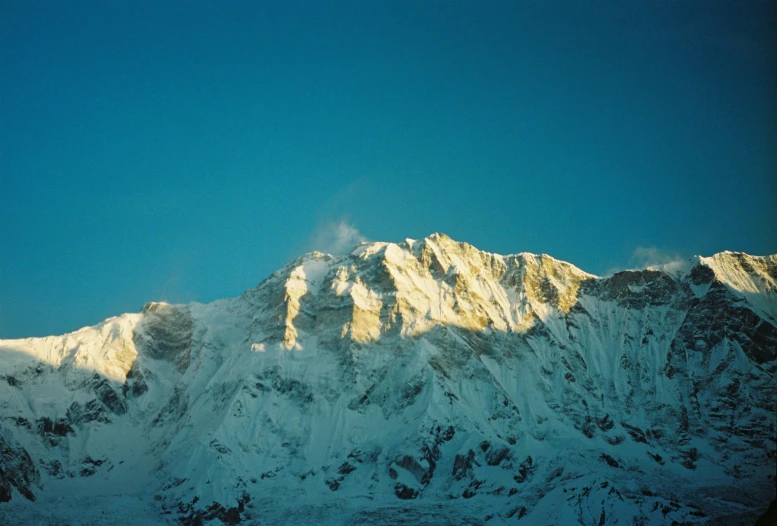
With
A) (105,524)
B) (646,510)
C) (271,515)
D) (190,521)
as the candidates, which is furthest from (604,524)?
(105,524)

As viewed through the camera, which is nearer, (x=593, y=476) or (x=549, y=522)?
(x=549, y=522)

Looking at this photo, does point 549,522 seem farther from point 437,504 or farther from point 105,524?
point 105,524

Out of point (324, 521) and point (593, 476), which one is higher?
point (593, 476)

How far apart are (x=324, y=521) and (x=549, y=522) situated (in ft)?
155

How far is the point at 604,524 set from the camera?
184m

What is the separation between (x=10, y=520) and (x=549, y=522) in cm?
11459

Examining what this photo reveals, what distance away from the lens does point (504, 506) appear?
196 metres

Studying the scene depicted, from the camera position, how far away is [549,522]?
185875 mm

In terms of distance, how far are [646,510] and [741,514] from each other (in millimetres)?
21097

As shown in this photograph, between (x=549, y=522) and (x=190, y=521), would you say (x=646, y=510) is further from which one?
(x=190, y=521)

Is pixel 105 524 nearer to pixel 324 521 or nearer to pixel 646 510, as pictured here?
pixel 324 521

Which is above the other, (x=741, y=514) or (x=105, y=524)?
(x=741, y=514)

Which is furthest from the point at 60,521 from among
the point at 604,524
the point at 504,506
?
the point at 604,524

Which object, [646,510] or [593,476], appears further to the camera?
[593,476]
